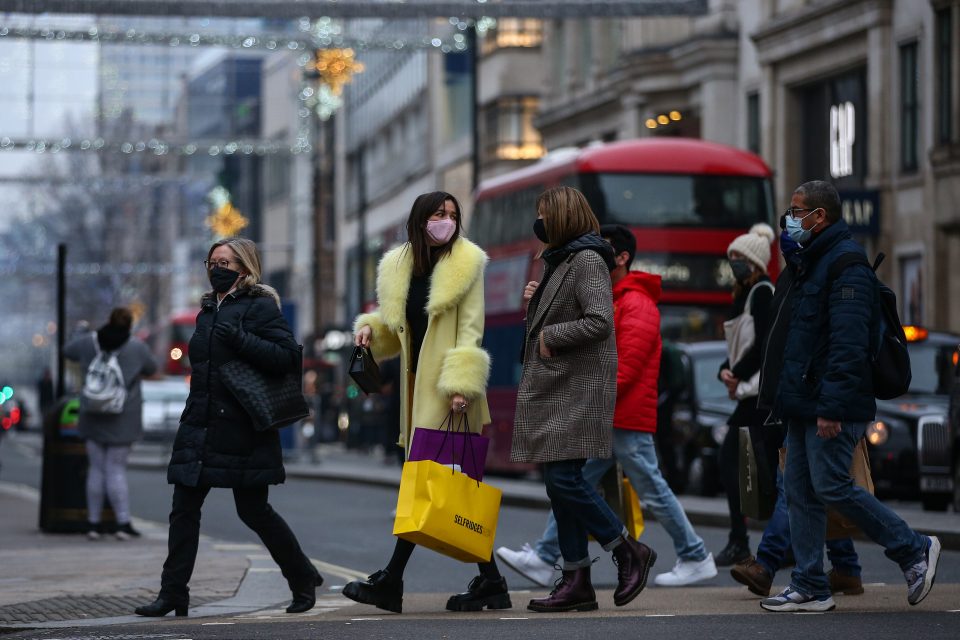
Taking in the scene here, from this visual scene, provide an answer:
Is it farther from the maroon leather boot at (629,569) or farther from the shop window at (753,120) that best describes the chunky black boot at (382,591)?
the shop window at (753,120)

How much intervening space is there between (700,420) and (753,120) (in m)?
20.6

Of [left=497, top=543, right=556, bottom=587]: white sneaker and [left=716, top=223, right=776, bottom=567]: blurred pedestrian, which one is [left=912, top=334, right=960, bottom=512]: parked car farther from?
[left=497, top=543, right=556, bottom=587]: white sneaker

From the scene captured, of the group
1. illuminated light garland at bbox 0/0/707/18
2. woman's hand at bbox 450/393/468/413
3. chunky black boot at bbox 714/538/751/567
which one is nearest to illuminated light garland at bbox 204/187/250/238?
illuminated light garland at bbox 0/0/707/18

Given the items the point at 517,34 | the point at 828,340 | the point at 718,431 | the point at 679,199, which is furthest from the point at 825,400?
the point at 517,34

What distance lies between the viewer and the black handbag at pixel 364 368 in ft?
31.3

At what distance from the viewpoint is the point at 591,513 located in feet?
30.5

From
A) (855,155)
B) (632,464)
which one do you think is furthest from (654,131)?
(632,464)

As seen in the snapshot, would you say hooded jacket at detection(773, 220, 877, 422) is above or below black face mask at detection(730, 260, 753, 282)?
below

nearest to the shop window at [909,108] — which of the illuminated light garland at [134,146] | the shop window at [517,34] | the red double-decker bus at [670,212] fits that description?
the red double-decker bus at [670,212]

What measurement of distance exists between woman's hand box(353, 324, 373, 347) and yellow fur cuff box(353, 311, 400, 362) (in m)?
0.03

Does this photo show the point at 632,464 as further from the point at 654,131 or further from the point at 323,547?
the point at 654,131

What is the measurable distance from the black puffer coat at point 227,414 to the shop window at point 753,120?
108 feet

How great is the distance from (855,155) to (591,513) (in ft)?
94.5

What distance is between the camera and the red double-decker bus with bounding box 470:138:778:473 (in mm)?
24906
